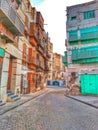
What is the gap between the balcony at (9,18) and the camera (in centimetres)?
930

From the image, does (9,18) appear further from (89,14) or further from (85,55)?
(89,14)

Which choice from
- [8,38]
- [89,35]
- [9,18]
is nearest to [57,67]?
[89,35]

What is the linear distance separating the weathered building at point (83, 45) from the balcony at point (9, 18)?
9445 mm

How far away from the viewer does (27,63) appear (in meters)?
20.2

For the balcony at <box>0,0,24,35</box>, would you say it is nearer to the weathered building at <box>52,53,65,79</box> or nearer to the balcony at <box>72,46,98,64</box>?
the balcony at <box>72,46,98,64</box>

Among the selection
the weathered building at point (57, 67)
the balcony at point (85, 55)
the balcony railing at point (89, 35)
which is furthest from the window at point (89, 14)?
the weathered building at point (57, 67)

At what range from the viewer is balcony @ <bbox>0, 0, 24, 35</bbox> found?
9305mm

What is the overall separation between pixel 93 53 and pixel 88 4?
284 inches

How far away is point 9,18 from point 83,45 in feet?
39.5

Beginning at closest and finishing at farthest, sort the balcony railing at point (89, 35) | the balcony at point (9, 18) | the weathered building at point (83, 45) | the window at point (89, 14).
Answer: the balcony at point (9, 18) → the weathered building at point (83, 45) → the balcony railing at point (89, 35) → the window at point (89, 14)

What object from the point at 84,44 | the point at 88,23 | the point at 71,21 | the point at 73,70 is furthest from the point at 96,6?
the point at 73,70

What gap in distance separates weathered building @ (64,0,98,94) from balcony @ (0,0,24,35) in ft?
31.0

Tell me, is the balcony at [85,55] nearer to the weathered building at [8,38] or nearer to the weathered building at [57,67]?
the weathered building at [8,38]

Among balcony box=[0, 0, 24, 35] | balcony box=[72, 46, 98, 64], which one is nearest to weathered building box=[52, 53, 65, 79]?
Answer: balcony box=[72, 46, 98, 64]
